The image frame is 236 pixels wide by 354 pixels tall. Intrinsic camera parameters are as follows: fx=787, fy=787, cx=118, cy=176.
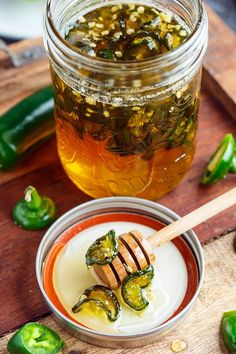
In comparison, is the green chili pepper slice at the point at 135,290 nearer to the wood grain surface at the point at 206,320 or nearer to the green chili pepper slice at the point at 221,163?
the wood grain surface at the point at 206,320

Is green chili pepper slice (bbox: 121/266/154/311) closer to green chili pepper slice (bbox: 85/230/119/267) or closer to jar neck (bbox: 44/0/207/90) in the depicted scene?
green chili pepper slice (bbox: 85/230/119/267)

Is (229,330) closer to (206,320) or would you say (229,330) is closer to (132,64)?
(206,320)

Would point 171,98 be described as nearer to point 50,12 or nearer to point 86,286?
point 50,12

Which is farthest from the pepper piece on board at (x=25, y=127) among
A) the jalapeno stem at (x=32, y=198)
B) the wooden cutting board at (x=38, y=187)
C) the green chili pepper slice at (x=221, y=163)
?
the green chili pepper slice at (x=221, y=163)

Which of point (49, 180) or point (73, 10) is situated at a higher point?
point (73, 10)

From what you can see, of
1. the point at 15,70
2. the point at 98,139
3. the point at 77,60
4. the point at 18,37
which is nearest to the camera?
the point at 77,60

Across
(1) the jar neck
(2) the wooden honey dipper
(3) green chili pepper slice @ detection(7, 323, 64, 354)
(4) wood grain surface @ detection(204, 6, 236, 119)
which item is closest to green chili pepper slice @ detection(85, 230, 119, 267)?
(2) the wooden honey dipper

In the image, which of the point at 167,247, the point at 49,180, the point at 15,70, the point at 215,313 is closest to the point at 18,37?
the point at 15,70
